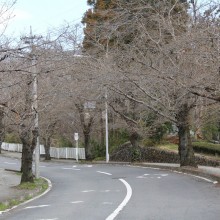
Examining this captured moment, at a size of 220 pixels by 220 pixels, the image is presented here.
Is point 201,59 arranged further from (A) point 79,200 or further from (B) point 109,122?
(B) point 109,122

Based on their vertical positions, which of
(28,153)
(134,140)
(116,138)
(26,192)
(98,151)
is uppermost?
(116,138)

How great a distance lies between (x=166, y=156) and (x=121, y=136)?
34.0 feet

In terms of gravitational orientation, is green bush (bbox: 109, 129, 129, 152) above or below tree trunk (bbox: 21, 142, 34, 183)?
above

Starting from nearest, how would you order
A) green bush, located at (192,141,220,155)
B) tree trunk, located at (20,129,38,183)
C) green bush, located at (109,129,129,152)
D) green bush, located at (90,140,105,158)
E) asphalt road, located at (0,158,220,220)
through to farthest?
asphalt road, located at (0,158,220,220) < tree trunk, located at (20,129,38,183) < green bush, located at (192,141,220,155) < green bush, located at (109,129,129,152) < green bush, located at (90,140,105,158)

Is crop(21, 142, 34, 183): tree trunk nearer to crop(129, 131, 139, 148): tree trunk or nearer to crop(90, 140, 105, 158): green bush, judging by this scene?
crop(129, 131, 139, 148): tree trunk

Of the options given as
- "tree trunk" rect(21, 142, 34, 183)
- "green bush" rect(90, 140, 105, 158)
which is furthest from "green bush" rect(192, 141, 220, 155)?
"tree trunk" rect(21, 142, 34, 183)

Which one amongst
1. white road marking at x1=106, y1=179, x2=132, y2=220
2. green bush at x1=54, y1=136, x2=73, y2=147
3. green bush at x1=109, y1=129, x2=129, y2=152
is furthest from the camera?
green bush at x1=54, y1=136, x2=73, y2=147

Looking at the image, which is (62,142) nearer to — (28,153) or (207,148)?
(207,148)

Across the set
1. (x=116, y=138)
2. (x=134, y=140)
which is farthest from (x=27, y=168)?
(x=116, y=138)

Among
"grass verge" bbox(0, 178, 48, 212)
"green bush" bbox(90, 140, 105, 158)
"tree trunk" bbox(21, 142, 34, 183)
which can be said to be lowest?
"grass verge" bbox(0, 178, 48, 212)

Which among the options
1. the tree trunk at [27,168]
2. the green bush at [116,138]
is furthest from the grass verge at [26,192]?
the green bush at [116,138]

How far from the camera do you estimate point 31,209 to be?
14.1 meters

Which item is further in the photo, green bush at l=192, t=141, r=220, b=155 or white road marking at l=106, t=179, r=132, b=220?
green bush at l=192, t=141, r=220, b=155

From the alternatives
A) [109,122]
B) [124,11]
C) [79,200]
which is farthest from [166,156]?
[79,200]
